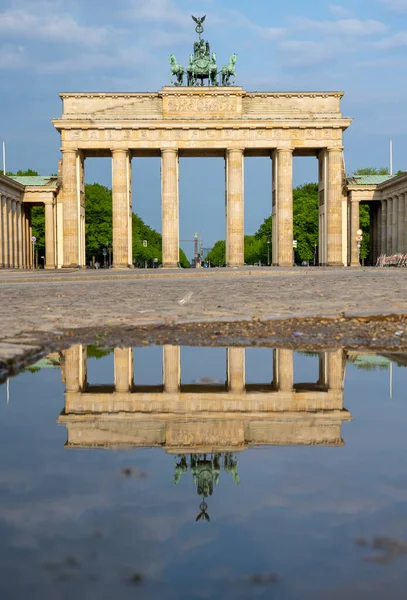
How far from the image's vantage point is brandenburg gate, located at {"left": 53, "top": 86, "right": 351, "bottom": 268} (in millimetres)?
65062

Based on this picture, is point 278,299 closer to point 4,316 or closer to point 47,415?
point 4,316

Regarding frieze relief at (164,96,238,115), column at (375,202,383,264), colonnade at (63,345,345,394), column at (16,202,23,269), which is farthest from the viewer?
Result: column at (375,202,383,264)

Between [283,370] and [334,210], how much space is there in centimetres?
6206

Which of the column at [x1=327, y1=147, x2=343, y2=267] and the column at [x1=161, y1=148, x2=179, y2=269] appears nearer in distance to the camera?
the column at [x1=161, y1=148, x2=179, y2=269]

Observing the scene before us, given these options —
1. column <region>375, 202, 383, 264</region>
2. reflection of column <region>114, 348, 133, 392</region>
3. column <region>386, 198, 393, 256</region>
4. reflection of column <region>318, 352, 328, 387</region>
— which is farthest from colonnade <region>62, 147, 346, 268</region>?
reflection of column <region>318, 352, 328, 387</region>

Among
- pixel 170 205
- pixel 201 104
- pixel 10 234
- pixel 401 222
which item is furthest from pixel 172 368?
pixel 10 234

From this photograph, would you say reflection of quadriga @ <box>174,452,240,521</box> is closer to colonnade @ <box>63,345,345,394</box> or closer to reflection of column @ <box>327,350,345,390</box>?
colonnade @ <box>63,345,345,394</box>

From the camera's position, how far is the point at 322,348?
7.42m

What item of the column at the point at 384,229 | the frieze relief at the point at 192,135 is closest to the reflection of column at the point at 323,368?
the frieze relief at the point at 192,135

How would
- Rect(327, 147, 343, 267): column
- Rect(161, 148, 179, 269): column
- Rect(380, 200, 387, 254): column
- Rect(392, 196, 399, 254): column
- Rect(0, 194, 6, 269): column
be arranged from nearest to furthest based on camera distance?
Rect(0, 194, 6, 269): column, Rect(161, 148, 179, 269): column, Rect(327, 147, 343, 267): column, Rect(392, 196, 399, 254): column, Rect(380, 200, 387, 254): column

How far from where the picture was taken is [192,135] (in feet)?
215

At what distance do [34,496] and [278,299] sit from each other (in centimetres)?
1280

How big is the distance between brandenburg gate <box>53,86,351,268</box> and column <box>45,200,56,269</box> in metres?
2.16

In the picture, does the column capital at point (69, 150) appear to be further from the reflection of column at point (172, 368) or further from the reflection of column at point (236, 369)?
the reflection of column at point (236, 369)
